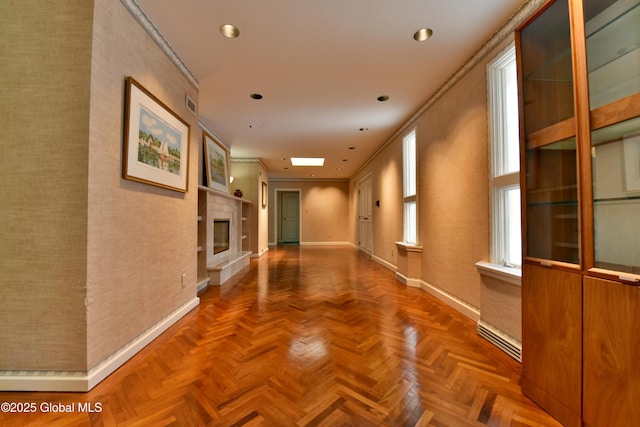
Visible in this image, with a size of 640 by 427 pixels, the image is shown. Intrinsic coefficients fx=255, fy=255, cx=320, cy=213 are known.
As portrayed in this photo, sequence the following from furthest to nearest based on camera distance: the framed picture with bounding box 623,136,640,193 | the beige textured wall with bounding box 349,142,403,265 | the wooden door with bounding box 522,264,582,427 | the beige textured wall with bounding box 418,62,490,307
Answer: the beige textured wall with bounding box 349,142,403,265 < the beige textured wall with bounding box 418,62,490,307 < the wooden door with bounding box 522,264,582,427 < the framed picture with bounding box 623,136,640,193

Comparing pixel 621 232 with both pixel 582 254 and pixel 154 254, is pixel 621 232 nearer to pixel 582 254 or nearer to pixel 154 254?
Result: pixel 582 254

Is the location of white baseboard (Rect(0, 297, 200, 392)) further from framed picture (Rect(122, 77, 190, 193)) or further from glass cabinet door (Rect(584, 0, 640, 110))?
glass cabinet door (Rect(584, 0, 640, 110))

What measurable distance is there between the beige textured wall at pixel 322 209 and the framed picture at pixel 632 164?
9426 millimetres

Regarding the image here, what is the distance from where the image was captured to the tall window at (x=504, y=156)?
221 cm

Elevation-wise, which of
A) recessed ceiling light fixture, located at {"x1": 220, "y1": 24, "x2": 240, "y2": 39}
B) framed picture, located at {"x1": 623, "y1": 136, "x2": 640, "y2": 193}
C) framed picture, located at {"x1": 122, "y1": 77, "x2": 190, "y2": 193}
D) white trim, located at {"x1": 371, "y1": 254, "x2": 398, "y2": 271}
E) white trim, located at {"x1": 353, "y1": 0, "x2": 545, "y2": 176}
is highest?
recessed ceiling light fixture, located at {"x1": 220, "y1": 24, "x2": 240, "y2": 39}

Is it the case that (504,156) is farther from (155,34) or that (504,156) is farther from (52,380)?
(52,380)

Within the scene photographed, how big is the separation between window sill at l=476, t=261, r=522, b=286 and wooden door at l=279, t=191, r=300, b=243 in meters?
9.21

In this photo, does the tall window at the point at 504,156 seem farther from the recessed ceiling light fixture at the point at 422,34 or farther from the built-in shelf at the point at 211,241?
the built-in shelf at the point at 211,241

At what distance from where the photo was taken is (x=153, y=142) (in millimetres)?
2189

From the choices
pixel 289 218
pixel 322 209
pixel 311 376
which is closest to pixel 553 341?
pixel 311 376

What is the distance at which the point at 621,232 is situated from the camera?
116 centimetres

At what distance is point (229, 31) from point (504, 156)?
8.77 feet

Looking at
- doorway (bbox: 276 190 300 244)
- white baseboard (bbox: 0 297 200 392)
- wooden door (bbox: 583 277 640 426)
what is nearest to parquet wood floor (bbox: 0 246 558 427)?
white baseboard (bbox: 0 297 200 392)

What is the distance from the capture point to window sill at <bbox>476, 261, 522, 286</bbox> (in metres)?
1.94
